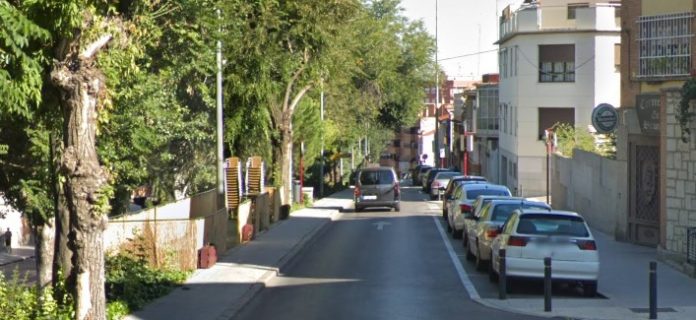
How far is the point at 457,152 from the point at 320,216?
48.4 m

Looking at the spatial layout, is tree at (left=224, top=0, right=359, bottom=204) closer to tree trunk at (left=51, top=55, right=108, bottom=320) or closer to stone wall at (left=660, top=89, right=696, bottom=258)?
stone wall at (left=660, top=89, right=696, bottom=258)

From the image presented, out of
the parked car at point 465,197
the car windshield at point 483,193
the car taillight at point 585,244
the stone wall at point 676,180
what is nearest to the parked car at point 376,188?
the parked car at point 465,197

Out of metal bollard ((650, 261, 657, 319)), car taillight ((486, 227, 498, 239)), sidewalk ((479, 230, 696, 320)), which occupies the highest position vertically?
car taillight ((486, 227, 498, 239))

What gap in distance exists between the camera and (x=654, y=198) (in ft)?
90.2

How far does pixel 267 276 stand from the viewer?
887 inches

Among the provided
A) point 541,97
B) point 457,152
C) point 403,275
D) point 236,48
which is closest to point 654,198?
point 403,275

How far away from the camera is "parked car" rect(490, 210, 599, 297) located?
18.6m

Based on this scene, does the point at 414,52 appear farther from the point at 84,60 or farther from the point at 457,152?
the point at 84,60

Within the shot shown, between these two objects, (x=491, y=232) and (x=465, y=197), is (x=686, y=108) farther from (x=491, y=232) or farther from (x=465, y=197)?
(x=465, y=197)

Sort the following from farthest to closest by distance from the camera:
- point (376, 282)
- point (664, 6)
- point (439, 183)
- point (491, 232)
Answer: point (439, 183)
point (664, 6)
point (491, 232)
point (376, 282)

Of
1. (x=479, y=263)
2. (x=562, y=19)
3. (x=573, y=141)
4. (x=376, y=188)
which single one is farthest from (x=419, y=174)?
(x=479, y=263)

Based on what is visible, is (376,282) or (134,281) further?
(376,282)

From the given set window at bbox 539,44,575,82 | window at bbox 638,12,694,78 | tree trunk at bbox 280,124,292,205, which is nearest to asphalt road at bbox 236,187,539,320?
window at bbox 638,12,694,78

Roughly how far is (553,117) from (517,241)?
35332 millimetres
